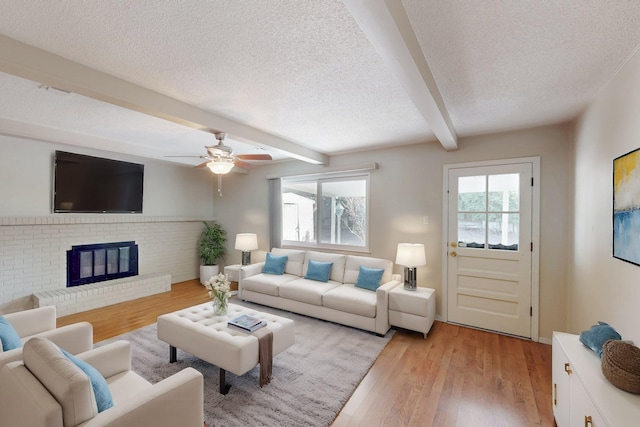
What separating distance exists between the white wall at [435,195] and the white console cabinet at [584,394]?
4.86ft

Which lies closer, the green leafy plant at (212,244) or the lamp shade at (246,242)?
the lamp shade at (246,242)

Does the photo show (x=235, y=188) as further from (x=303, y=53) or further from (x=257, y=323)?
(x=303, y=53)

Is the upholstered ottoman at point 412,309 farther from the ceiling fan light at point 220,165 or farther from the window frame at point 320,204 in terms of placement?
the ceiling fan light at point 220,165

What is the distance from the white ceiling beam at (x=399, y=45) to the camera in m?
1.19

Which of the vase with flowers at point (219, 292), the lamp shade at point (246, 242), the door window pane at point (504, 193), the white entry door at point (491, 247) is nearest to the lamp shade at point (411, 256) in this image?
the white entry door at point (491, 247)

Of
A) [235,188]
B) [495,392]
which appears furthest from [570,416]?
[235,188]

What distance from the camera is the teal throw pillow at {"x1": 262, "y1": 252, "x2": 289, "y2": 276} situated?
451 cm

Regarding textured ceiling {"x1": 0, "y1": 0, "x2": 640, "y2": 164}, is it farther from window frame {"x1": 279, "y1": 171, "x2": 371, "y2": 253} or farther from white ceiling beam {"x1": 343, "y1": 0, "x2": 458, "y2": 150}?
window frame {"x1": 279, "y1": 171, "x2": 371, "y2": 253}

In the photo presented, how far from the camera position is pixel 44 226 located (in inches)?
153

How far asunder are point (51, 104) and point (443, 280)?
478cm

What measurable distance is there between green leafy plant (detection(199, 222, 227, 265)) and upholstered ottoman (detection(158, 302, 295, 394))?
118 inches

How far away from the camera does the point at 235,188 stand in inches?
233

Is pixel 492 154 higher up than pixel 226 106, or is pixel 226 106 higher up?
pixel 226 106

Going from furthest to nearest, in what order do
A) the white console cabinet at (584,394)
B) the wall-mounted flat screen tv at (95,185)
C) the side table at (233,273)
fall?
1. the side table at (233,273)
2. the wall-mounted flat screen tv at (95,185)
3. the white console cabinet at (584,394)
